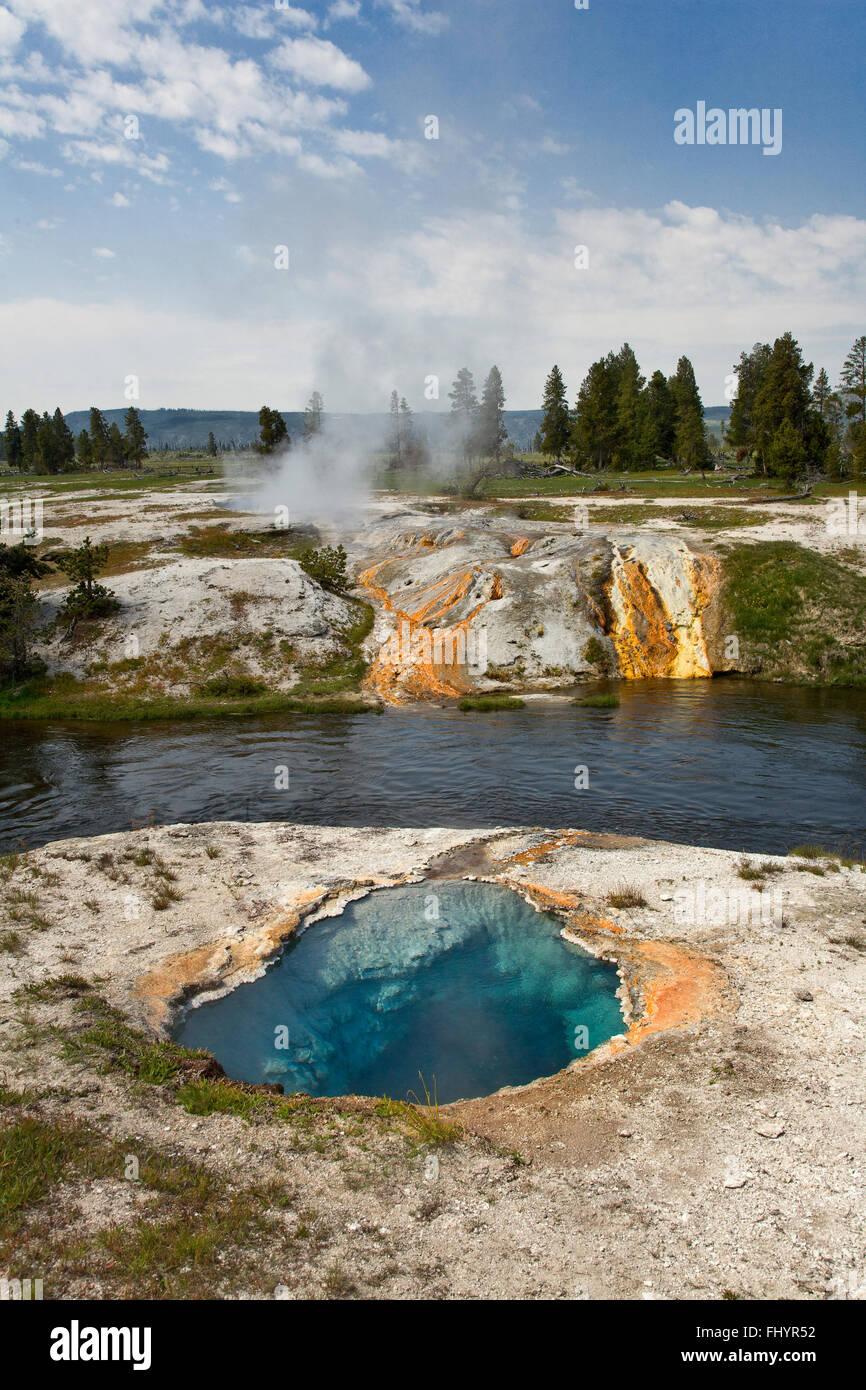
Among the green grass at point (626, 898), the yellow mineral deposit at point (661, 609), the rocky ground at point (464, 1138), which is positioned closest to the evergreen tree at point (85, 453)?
the yellow mineral deposit at point (661, 609)

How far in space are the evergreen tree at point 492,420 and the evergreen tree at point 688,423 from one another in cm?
1994

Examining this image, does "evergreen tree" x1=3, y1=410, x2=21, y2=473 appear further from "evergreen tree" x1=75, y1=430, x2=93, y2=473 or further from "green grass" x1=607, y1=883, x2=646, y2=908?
"green grass" x1=607, y1=883, x2=646, y2=908

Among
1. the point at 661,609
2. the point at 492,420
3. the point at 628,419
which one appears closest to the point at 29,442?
the point at 492,420

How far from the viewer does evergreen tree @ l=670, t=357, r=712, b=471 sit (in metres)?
83.0

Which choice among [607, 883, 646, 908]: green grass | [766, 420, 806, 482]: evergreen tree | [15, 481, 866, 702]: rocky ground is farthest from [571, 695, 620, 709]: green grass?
[766, 420, 806, 482]: evergreen tree

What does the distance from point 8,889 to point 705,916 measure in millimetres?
12703

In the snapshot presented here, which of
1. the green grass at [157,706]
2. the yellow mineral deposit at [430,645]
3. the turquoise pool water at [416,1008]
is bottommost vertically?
the turquoise pool water at [416,1008]

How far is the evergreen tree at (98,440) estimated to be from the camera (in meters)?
129

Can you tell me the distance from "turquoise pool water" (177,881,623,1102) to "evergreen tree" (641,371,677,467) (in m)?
86.6

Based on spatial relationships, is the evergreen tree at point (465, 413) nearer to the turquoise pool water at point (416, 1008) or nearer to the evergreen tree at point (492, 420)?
the evergreen tree at point (492, 420)

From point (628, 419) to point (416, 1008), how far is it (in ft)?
293

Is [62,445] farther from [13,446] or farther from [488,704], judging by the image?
[488,704]

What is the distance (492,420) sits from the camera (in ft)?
297
